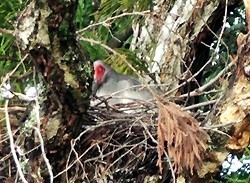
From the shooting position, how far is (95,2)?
192 inches

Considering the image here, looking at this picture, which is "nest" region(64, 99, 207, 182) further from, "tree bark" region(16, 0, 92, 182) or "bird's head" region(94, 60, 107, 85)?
"bird's head" region(94, 60, 107, 85)

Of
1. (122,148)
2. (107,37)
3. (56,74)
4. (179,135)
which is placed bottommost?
(122,148)

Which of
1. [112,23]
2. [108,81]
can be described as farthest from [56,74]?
[112,23]

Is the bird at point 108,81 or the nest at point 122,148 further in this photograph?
the bird at point 108,81

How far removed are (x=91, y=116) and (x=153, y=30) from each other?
1.36 meters

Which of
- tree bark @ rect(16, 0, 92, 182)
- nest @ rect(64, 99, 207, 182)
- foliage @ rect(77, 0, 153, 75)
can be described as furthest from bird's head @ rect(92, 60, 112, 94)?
tree bark @ rect(16, 0, 92, 182)

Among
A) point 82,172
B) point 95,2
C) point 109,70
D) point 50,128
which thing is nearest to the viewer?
point 50,128

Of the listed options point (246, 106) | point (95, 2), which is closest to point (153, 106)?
point (246, 106)

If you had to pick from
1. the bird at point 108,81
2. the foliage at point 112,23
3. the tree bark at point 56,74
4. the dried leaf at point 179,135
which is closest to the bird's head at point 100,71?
the bird at point 108,81

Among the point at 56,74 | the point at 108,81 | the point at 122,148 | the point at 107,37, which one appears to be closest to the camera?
the point at 56,74

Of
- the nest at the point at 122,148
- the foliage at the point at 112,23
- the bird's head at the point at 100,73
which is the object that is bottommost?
the nest at the point at 122,148

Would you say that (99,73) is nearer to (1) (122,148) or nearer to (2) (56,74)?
(1) (122,148)

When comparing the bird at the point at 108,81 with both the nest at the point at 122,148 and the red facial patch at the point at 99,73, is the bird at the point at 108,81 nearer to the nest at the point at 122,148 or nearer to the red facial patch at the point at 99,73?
the red facial patch at the point at 99,73

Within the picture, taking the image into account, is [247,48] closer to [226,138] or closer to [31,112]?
[226,138]
